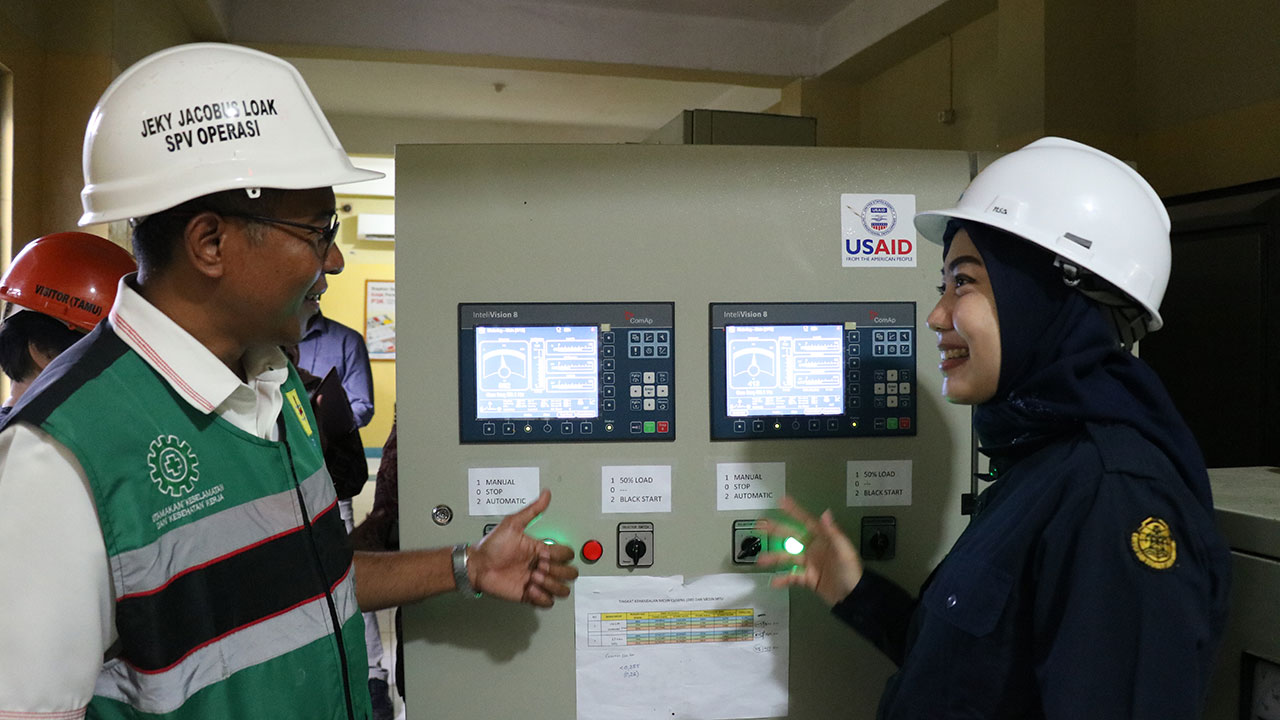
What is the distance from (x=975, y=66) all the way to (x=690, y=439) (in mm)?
3687

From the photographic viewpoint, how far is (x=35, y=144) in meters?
3.24

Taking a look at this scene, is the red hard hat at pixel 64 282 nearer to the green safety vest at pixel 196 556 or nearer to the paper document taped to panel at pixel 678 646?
the green safety vest at pixel 196 556

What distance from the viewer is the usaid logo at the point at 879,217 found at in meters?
1.55

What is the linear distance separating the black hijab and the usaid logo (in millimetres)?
363

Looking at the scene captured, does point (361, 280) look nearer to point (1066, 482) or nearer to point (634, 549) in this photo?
point (634, 549)

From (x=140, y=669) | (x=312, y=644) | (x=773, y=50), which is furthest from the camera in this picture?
(x=773, y=50)

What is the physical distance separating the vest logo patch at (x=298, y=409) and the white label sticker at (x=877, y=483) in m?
0.93

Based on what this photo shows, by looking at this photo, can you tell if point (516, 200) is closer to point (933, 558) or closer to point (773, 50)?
point (933, 558)

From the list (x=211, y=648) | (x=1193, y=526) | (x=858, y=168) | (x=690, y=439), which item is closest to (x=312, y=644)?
(x=211, y=648)

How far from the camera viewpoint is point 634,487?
150 cm

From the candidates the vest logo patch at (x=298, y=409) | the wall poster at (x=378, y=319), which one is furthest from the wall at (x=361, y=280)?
the vest logo patch at (x=298, y=409)

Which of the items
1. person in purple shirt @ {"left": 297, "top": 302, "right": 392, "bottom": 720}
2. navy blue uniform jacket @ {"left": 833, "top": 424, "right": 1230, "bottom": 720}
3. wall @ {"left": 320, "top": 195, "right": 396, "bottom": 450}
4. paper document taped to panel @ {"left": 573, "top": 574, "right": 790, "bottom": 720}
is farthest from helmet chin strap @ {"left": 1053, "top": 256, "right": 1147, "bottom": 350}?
wall @ {"left": 320, "top": 195, "right": 396, "bottom": 450}

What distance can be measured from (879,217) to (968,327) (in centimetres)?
47

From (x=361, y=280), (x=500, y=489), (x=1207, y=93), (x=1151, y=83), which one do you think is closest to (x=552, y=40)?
(x=1151, y=83)
